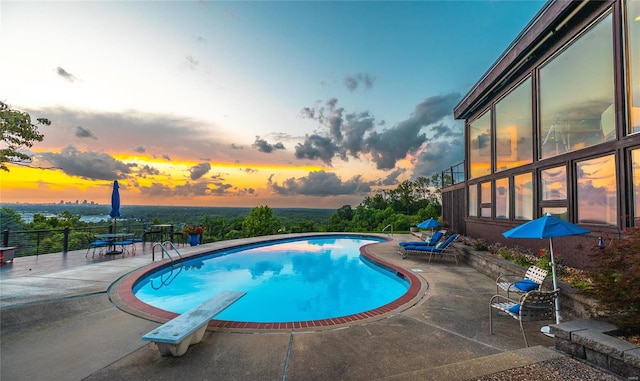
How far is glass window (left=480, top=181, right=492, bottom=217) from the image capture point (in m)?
10.4

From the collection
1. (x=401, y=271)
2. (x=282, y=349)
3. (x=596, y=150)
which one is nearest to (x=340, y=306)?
(x=401, y=271)

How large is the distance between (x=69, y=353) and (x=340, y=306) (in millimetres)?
4618

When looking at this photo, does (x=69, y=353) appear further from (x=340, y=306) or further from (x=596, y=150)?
(x=596, y=150)

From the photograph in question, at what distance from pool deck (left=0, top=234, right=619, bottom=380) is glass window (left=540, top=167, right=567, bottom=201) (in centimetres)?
342

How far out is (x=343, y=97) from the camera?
55.6 feet

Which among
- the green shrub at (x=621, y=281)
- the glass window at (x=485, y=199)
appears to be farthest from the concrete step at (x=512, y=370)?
the glass window at (x=485, y=199)

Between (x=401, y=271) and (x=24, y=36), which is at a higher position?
(x=24, y=36)

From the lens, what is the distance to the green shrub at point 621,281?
2801mm

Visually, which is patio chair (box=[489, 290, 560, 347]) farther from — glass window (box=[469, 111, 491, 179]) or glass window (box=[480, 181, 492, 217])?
glass window (box=[469, 111, 491, 179])

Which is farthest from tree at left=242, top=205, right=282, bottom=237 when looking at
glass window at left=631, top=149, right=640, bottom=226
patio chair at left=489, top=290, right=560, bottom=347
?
glass window at left=631, top=149, right=640, bottom=226

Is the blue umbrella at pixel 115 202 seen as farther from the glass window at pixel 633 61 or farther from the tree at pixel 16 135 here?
the glass window at pixel 633 61

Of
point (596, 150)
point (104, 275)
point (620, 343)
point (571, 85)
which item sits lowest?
point (104, 275)

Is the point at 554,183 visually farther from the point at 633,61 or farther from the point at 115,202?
the point at 115,202

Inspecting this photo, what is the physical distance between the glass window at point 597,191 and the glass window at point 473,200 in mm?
5219
